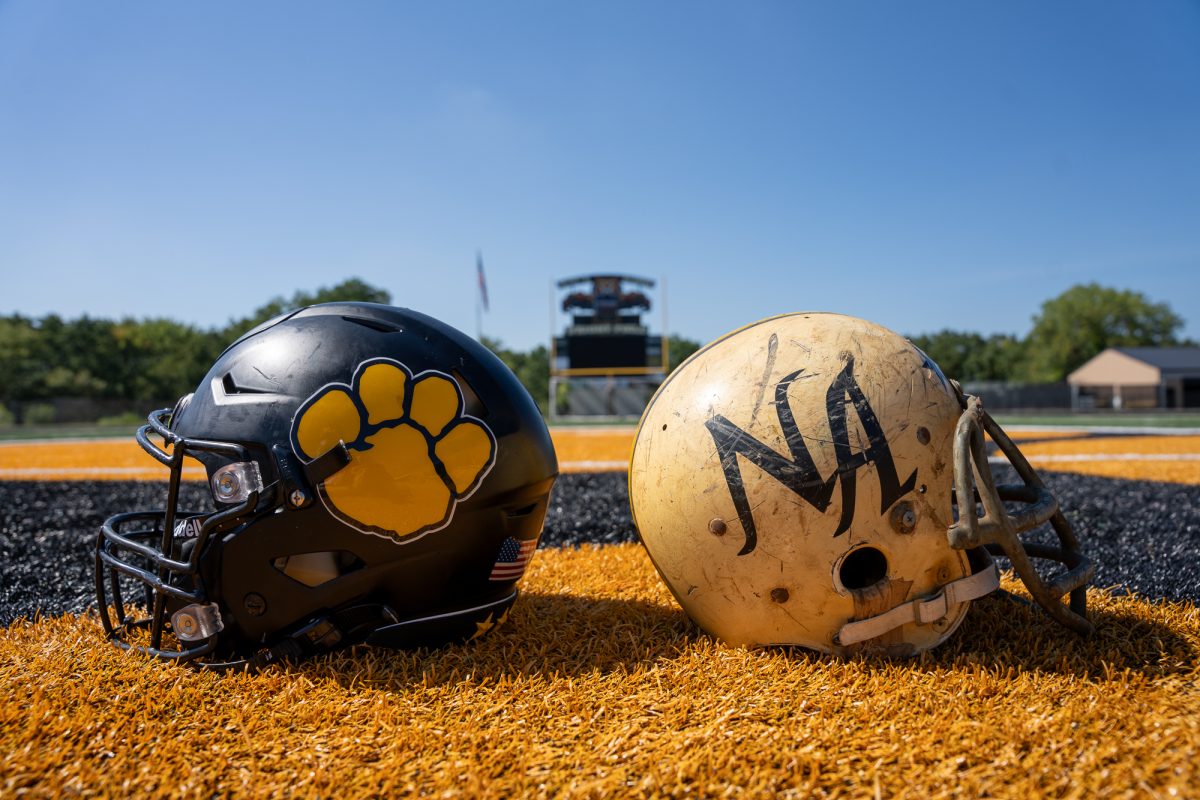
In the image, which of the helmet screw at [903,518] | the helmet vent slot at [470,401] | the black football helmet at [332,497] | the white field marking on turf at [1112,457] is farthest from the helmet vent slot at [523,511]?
the white field marking on turf at [1112,457]

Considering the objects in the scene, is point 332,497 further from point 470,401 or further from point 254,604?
point 470,401

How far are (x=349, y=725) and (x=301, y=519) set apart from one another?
23.4 inches

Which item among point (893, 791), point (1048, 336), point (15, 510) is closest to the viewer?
point (893, 791)

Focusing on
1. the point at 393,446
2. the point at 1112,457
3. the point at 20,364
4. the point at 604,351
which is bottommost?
the point at 1112,457

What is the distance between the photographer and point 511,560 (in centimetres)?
243

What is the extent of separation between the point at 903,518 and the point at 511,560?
3.98 ft

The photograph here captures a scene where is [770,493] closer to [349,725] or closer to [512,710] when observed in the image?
[512,710]

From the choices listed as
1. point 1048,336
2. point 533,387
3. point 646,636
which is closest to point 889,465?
point 646,636

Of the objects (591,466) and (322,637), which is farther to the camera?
(591,466)

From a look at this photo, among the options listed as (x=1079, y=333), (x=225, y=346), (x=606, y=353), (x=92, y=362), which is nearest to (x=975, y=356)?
(x=1079, y=333)

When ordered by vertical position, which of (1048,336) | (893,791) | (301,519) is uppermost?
(1048,336)

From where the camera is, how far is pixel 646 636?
7.97 ft

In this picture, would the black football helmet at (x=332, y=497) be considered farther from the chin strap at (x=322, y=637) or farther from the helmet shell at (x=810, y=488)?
the helmet shell at (x=810, y=488)

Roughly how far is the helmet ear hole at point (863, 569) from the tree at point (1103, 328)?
2707 inches
